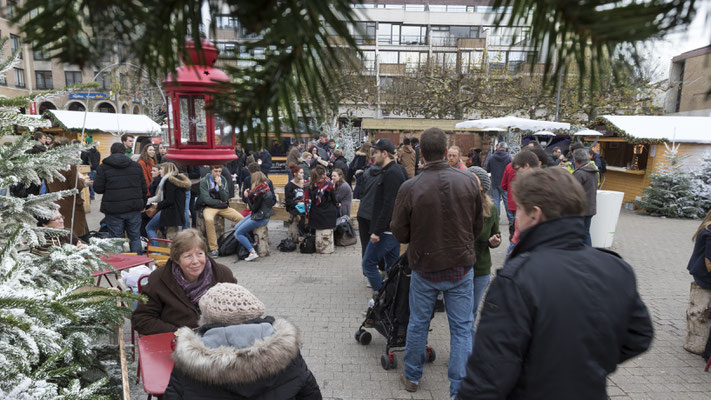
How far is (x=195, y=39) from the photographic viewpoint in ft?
1.70

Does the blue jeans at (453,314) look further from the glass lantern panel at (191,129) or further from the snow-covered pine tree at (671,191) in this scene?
the snow-covered pine tree at (671,191)

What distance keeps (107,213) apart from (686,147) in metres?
14.9

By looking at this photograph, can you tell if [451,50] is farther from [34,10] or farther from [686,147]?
[686,147]

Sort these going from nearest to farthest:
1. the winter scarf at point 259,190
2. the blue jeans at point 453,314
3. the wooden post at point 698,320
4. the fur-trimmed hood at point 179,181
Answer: the blue jeans at point 453,314 → the wooden post at point 698,320 → the fur-trimmed hood at point 179,181 → the winter scarf at point 259,190

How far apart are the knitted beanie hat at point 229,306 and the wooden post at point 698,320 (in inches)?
163

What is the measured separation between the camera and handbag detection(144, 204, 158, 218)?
7065mm

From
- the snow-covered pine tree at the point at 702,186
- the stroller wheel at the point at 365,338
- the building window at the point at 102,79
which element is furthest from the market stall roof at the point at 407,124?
the stroller wheel at the point at 365,338

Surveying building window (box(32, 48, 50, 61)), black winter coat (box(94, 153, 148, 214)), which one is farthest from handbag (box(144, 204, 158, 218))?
building window (box(32, 48, 50, 61))

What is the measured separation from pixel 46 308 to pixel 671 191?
46.4 feet

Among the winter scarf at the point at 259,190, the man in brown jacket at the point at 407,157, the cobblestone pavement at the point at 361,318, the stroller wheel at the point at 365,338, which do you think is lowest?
the cobblestone pavement at the point at 361,318

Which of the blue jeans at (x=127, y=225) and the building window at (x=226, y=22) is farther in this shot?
the blue jeans at (x=127, y=225)

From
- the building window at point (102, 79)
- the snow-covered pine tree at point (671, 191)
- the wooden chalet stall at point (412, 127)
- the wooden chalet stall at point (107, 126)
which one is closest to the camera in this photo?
the building window at point (102, 79)

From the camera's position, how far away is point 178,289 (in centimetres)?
316

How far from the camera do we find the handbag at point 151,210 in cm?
706
